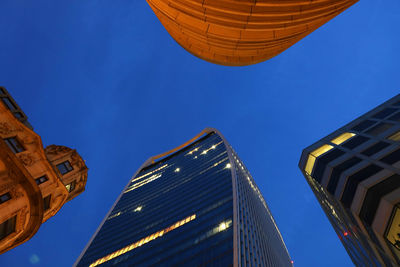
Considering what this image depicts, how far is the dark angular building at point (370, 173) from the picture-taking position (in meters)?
12.5

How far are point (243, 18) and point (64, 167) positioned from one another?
25.6 m

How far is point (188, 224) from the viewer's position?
4234 cm

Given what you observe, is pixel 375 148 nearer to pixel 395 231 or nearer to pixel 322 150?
pixel 322 150

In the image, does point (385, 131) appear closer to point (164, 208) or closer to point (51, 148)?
point (51, 148)

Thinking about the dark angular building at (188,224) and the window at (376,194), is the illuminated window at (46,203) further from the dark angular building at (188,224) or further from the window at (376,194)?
the window at (376,194)

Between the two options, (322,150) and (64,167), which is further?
(64,167)

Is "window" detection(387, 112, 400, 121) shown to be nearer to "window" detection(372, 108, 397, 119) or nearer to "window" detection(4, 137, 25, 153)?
"window" detection(372, 108, 397, 119)

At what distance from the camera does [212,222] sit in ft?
128

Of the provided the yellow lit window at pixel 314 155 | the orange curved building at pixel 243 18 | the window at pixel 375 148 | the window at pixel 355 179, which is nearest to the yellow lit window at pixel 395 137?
the window at pixel 375 148

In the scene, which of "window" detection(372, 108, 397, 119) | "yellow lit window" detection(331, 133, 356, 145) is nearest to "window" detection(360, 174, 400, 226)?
"yellow lit window" detection(331, 133, 356, 145)

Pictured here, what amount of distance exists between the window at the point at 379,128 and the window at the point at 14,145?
1273 inches

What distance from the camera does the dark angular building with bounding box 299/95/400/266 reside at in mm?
12516

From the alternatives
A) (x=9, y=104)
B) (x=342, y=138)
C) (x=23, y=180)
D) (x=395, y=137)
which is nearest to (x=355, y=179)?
(x=395, y=137)

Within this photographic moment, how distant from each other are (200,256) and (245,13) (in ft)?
106
